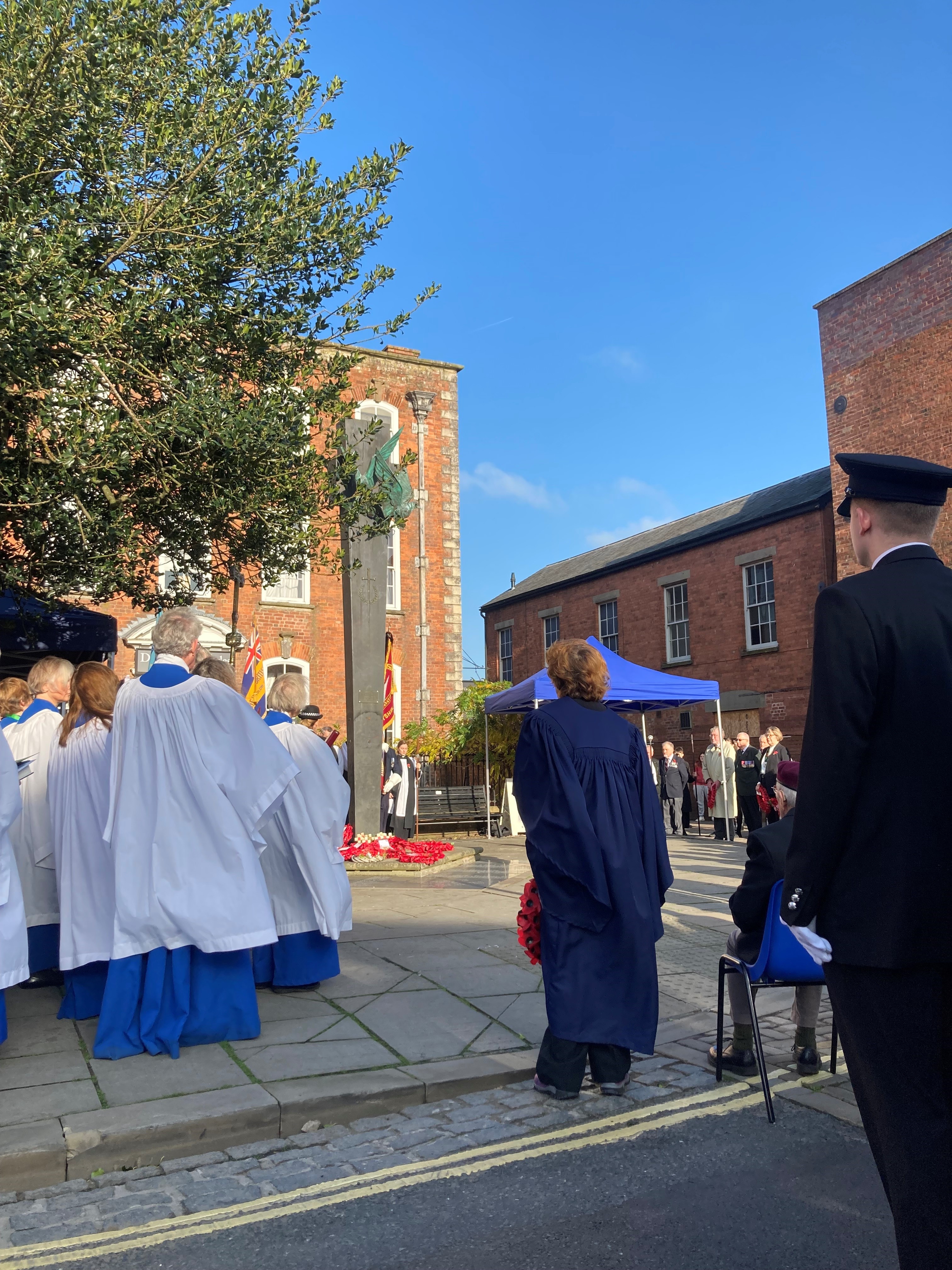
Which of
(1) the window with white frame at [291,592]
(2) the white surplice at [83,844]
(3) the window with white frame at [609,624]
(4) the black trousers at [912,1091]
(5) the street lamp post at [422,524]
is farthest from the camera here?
(3) the window with white frame at [609,624]

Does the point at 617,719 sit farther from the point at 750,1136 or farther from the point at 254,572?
the point at 254,572

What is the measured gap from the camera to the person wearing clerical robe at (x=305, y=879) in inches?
236

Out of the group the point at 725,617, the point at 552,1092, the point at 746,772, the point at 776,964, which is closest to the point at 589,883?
the point at 776,964

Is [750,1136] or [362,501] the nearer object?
[750,1136]

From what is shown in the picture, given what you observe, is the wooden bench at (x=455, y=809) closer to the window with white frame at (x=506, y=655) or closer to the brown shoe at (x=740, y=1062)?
the window with white frame at (x=506, y=655)

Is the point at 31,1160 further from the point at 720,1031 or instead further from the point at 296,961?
the point at 720,1031

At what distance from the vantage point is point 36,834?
20.6 feet

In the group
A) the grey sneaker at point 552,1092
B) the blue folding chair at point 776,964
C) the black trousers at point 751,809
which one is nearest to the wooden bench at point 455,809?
the black trousers at point 751,809

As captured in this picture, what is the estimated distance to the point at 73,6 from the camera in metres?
7.05

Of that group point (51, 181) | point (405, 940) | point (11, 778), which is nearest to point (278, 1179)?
point (11, 778)

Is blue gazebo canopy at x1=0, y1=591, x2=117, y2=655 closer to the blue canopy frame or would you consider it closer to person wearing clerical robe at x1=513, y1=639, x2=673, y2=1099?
the blue canopy frame

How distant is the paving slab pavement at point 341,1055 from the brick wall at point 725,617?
50.3ft

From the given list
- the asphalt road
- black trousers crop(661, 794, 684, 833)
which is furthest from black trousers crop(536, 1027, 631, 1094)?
black trousers crop(661, 794, 684, 833)

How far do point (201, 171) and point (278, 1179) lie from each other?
7.03m
